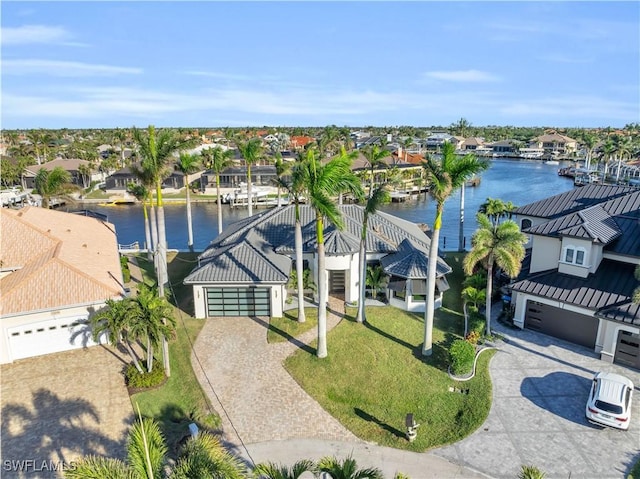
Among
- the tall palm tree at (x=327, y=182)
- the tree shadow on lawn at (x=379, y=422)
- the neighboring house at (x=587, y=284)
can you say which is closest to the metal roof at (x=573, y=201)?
the neighboring house at (x=587, y=284)

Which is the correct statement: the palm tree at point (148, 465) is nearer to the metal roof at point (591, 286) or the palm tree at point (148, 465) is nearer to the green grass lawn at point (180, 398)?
the green grass lawn at point (180, 398)

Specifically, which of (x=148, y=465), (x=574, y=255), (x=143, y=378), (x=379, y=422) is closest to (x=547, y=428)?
(x=379, y=422)

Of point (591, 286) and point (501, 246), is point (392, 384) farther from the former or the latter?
point (591, 286)

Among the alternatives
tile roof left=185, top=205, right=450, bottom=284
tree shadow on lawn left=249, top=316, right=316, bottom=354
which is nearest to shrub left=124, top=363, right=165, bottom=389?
tile roof left=185, top=205, right=450, bottom=284

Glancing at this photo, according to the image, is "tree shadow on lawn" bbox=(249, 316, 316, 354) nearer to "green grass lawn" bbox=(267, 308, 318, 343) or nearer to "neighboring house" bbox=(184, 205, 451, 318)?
"green grass lawn" bbox=(267, 308, 318, 343)

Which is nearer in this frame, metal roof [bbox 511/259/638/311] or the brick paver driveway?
the brick paver driveway

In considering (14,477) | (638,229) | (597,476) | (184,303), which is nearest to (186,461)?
(14,477)
